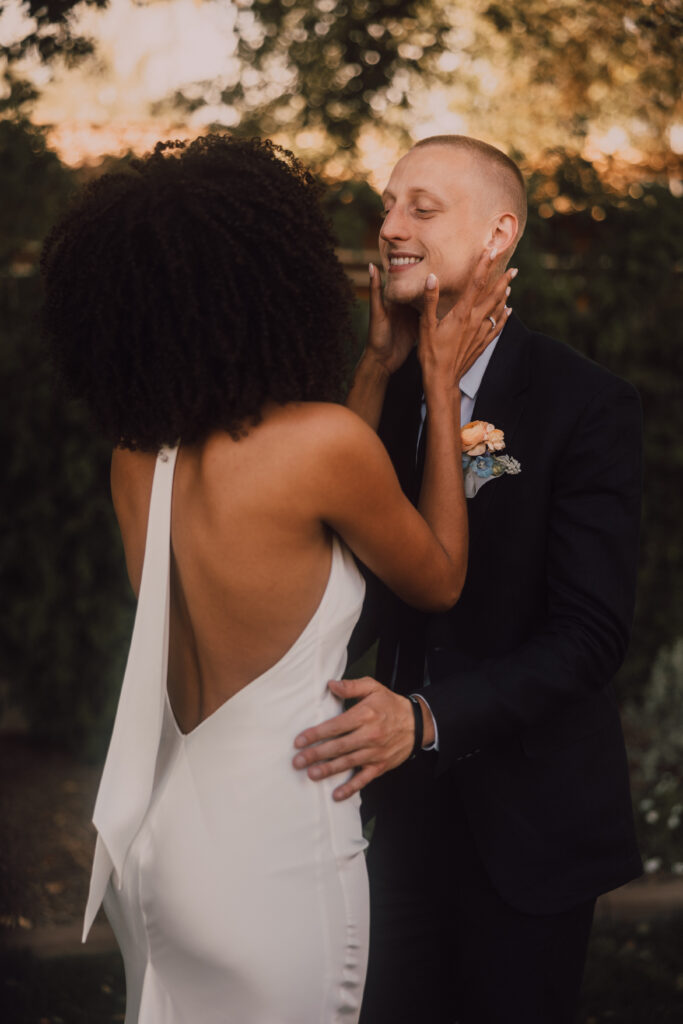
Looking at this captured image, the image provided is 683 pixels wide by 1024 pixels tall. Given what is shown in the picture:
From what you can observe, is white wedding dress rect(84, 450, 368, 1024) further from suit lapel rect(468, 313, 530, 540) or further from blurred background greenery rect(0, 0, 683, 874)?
blurred background greenery rect(0, 0, 683, 874)

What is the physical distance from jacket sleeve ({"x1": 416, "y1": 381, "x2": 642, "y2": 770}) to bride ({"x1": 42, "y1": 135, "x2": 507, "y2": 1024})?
307mm

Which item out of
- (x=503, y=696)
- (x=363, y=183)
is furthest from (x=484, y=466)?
(x=363, y=183)

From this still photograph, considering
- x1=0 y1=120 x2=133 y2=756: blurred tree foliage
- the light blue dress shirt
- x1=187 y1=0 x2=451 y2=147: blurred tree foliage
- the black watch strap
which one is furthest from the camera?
x1=0 y1=120 x2=133 y2=756: blurred tree foliage

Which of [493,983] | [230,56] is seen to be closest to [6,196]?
[230,56]

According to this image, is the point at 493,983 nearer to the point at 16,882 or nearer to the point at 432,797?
the point at 432,797

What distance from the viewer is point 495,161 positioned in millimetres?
2568

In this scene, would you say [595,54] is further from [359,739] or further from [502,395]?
[359,739]

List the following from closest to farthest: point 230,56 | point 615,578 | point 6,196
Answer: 1. point 615,578
2. point 230,56
3. point 6,196

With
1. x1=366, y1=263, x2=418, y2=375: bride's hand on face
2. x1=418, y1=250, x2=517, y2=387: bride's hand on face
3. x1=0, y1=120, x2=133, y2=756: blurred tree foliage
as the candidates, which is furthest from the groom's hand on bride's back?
x1=0, y1=120, x2=133, y2=756: blurred tree foliage

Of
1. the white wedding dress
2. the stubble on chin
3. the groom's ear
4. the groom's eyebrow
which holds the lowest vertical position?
the white wedding dress

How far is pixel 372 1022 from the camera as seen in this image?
8.09 feet

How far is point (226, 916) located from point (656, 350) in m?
4.40

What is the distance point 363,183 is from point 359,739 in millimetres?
3753

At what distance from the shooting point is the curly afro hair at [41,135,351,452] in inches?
68.8
